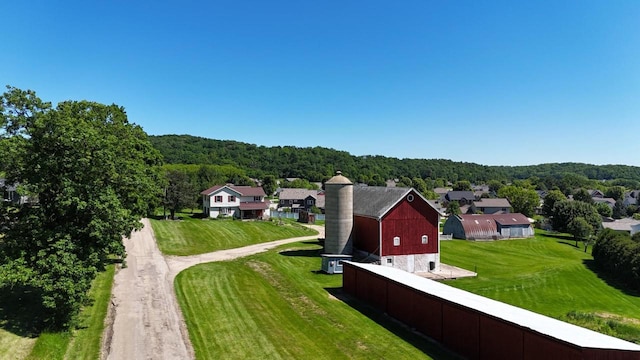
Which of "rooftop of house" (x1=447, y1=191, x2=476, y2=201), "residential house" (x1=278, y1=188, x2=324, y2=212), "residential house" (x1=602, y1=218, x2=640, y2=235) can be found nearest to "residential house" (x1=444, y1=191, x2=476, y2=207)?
"rooftop of house" (x1=447, y1=191, x2=476, y2=201)

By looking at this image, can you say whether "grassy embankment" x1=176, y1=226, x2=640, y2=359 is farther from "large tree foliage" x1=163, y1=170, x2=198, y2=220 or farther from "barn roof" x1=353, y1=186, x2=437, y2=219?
"large tree foliage" x1=163, y1=170, x2=198, y2=220

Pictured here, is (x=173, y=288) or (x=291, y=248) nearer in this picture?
(x=173, y=288)

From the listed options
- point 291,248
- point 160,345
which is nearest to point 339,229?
point 291,248

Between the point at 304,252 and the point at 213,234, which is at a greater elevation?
the point at 213,234

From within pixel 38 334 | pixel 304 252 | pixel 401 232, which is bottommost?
pixel 38 334

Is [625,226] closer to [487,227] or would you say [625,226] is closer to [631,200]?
[487,227]

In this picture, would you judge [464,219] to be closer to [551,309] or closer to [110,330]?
[551,309]

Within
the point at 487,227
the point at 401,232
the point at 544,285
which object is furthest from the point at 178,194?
the point at 487,227

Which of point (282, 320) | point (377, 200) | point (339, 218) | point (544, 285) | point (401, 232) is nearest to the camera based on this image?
point (282, 320)
